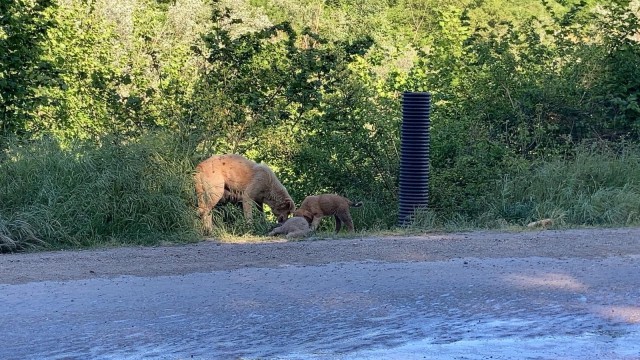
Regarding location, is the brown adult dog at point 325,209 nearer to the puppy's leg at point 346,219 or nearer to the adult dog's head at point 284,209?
the puppy's leg at point 346,219

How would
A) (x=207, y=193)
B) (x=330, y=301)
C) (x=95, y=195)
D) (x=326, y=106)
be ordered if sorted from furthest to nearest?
(x=326, y=106) → (x=207, y=193) → (x=95, y=195) → (x=330, y=301)

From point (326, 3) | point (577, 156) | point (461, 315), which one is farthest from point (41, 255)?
point (326, 3)

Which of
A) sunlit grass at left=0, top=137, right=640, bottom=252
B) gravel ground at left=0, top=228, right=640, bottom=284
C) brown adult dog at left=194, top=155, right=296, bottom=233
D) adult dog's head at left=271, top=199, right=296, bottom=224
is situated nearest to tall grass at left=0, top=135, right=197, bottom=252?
sunlit grass at left=0, top=137, right=640, bottom=252

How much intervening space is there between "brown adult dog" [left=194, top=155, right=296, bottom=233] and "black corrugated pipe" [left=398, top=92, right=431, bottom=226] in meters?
1.59

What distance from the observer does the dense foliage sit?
1260cm

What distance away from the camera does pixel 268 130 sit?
1506cm

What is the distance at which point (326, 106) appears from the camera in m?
15.1

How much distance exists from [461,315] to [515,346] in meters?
0.72

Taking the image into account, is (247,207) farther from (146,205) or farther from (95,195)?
(95,195)

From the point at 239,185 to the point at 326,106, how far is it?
2.97 meters

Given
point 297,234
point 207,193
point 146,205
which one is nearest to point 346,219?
point 297,234

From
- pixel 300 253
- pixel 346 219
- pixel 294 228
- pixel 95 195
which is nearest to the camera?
pixel 300 253

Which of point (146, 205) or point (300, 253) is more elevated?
point (146, 205)

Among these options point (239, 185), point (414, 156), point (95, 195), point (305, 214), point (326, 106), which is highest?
point (326, 106)
